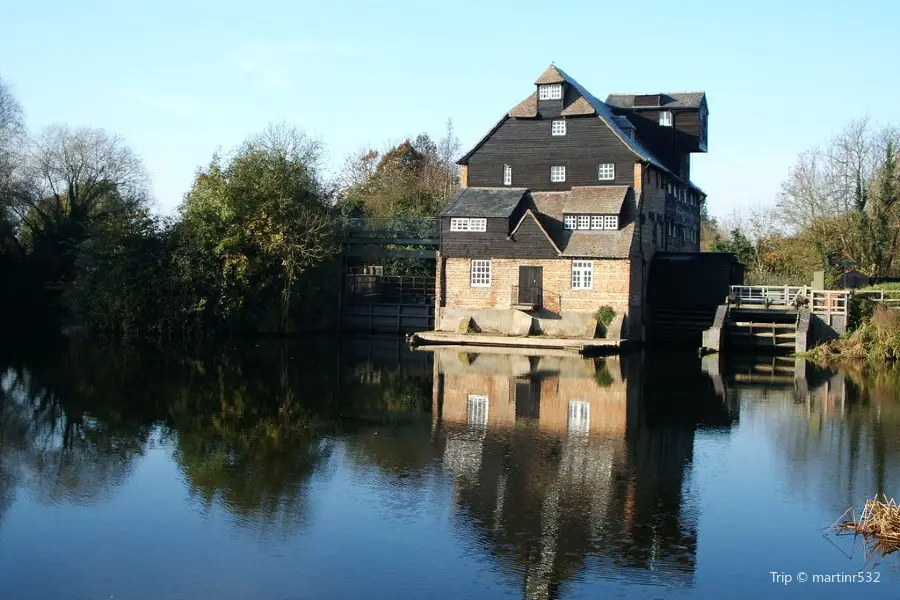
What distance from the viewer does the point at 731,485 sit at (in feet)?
43.3

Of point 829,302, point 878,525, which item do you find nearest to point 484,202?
point 829,302

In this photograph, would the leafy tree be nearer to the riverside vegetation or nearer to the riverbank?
the riverside vegetation

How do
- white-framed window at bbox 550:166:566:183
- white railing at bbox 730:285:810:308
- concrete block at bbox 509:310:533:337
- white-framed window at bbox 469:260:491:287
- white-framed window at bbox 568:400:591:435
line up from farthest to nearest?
1. white-framed window at bbox 550:166:566:183
2. white-framed window at bbox 469:260:491:287
3. concrete block at bbox 509:310:533:337
4. white railing at bbox 730:285:810:308
5. white-framed window at bbox 568:400:591:435

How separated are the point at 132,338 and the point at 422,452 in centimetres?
2529

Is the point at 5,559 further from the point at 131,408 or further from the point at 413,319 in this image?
the point at 413,319

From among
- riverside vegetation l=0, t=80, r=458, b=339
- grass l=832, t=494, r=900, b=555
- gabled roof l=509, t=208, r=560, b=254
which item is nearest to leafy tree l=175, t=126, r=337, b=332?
riverside vegetation l=0, t=80, r=458, b=339

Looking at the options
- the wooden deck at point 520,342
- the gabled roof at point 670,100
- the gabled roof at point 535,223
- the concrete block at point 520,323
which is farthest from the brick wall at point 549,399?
the gabled roof at point 670,100

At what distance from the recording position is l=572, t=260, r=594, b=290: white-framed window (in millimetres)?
35438

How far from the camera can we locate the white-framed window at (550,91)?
37469 millimetres

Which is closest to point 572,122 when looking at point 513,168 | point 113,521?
point 513,168

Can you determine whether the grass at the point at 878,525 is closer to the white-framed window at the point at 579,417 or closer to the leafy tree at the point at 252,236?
the white-framed window at the point at 579,417

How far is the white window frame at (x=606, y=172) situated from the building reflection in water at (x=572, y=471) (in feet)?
46.4

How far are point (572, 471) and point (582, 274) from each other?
22.6 m

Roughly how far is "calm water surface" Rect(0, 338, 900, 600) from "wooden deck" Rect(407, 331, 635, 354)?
8795 millimetres
